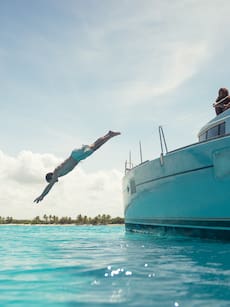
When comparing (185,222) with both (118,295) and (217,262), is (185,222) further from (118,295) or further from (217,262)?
(118,295)

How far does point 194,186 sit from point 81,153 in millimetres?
3267

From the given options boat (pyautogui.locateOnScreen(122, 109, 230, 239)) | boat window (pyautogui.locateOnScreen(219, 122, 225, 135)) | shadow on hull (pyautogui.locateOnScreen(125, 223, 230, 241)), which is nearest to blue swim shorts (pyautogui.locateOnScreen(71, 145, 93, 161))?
boat (pyautogui.locateOnScreen(122, 109, 230, 239))

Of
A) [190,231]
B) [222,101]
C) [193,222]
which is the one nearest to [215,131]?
[222,101]

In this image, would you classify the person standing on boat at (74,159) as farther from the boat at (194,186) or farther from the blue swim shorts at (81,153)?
the boat at (194,186)

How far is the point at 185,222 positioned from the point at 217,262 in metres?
4.74

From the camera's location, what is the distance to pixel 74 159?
10141mm

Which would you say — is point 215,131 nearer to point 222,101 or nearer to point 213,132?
point 213,132

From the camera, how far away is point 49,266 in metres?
5.51

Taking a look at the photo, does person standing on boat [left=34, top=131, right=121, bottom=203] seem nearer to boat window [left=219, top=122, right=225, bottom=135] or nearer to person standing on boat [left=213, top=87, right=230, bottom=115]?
boat window [left=219, top=122, right=225, bottom=135]

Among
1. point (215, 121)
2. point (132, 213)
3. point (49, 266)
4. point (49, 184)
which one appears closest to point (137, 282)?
point (49, 266)

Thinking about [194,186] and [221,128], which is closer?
[194,186]

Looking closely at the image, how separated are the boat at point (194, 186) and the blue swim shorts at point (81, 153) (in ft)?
8.06

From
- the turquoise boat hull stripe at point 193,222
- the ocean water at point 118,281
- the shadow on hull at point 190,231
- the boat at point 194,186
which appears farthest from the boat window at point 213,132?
the ocean water at point 118,281

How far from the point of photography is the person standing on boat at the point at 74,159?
33.0 ft
